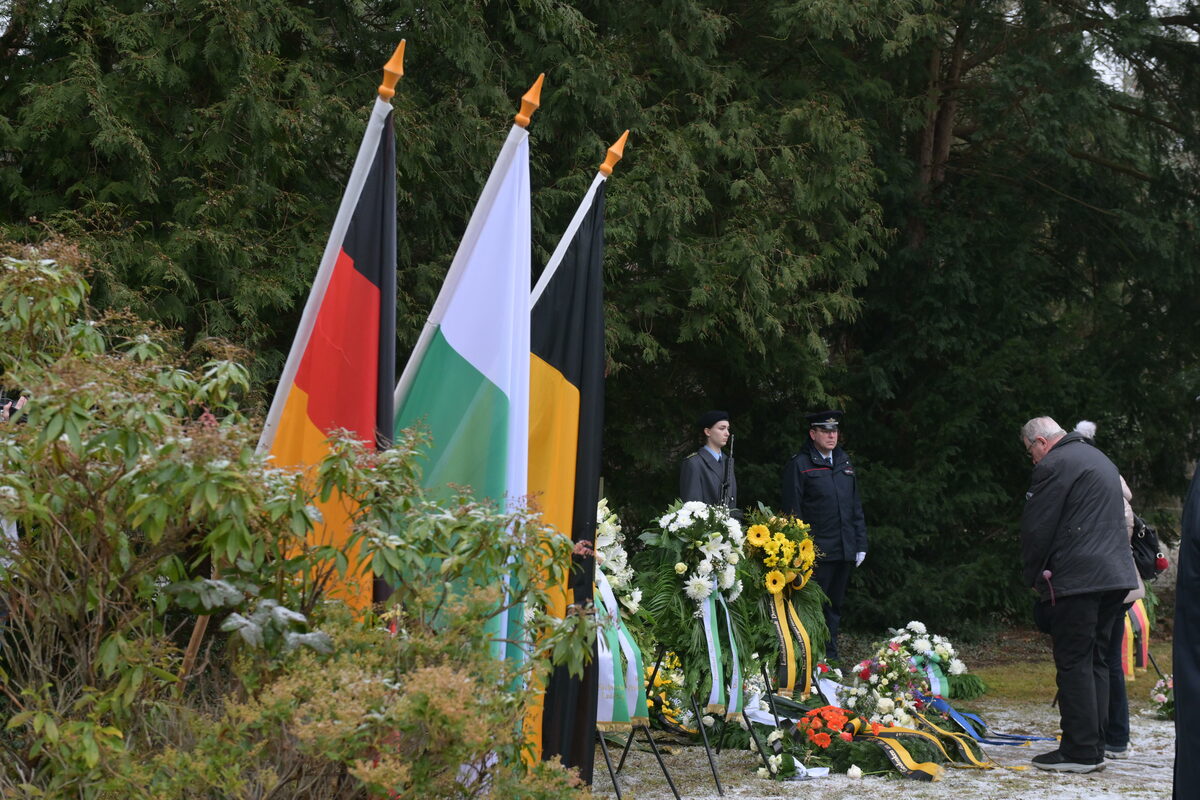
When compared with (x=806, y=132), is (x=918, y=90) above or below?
above

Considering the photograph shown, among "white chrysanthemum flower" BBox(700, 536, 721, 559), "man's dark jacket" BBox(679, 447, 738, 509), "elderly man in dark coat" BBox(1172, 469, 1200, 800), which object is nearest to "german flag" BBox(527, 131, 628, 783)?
"elderly man in dark coat" BBox(1172, 469, 1200, 800)

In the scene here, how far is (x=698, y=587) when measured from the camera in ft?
19.6

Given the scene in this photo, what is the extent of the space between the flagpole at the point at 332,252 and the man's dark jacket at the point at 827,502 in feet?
20.9

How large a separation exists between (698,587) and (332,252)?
121 inches

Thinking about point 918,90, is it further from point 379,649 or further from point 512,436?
point 379,649

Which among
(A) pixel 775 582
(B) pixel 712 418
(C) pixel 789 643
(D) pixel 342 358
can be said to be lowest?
(C) pixel 789 643

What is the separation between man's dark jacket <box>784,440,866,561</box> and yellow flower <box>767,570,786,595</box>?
9.71 ft

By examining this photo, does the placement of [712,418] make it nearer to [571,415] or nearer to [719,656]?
[719,656]

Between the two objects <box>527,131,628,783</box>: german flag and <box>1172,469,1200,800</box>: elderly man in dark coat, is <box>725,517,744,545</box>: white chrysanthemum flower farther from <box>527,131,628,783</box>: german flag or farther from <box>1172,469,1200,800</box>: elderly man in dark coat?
<box>1172,469,1200,800</box>: elderly man in dark coat

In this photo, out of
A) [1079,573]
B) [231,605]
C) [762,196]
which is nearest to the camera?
[231,605]

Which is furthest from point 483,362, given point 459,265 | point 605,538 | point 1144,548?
point 1144,548

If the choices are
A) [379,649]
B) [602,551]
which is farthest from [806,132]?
[379,649]

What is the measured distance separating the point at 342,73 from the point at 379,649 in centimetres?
680

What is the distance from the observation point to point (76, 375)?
2559 millimetres
